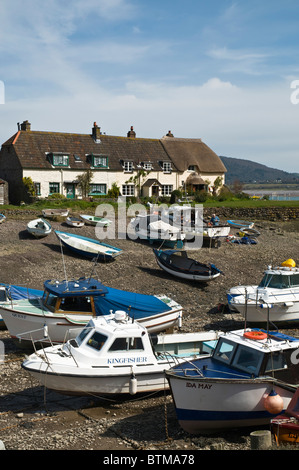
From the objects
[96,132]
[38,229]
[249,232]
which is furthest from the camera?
[96,132]

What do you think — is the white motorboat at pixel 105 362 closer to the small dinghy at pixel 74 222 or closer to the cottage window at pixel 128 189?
the small dinghy at pixel 74 222

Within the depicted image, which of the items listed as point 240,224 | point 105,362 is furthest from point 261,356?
point 240,224

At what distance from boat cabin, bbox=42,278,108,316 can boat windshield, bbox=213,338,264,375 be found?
481cm

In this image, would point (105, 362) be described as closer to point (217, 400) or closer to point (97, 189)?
point (217, 400)

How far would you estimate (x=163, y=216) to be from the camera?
33.8m

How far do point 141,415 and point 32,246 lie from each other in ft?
55.3

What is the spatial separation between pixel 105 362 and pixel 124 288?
35.9 ft

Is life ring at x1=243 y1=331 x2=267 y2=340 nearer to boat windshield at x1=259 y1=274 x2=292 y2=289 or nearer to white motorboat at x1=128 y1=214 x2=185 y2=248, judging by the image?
boat windshield at x1=259 y1=274 x2=292 y2=289

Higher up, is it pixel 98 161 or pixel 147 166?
pixel 98 161

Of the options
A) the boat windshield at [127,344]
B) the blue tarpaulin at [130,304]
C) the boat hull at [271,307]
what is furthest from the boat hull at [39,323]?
the boat hull at [271,307]

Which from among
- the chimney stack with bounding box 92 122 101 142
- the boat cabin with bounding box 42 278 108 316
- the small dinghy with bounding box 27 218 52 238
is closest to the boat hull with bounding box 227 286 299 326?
the boat cabin with bounding box 42 278 108 316

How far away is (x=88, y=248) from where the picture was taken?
26359 mm

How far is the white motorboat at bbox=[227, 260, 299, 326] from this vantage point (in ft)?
58.5
